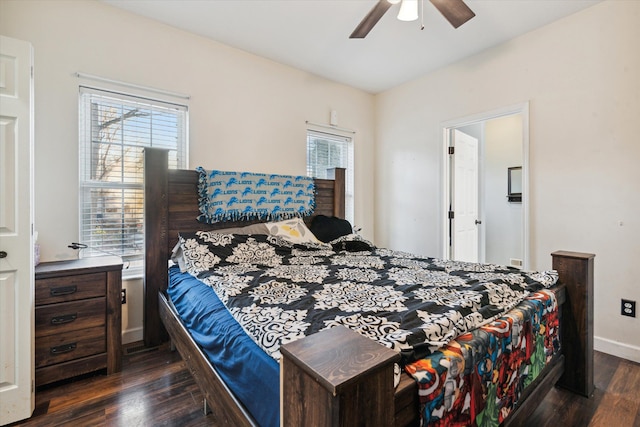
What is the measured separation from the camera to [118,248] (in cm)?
245

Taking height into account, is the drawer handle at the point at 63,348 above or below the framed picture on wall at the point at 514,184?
below

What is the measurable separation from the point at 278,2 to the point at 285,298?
2.25 meters

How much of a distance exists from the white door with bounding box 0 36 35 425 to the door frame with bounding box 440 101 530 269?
3.52 metres

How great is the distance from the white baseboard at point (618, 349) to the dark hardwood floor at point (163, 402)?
0.17 meters

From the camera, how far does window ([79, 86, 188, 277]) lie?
91.1 inches

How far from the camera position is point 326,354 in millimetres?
646

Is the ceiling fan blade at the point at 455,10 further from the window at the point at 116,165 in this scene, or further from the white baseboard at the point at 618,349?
the white baseboard at the point at 618,349

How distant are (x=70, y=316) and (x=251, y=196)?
61.5 inches

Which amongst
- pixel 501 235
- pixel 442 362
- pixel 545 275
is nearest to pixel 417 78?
pixel 501 235

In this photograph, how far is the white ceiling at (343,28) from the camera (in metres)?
2.38

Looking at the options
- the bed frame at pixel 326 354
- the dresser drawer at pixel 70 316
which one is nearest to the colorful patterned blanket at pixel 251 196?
the bed frame at pixel 326 354

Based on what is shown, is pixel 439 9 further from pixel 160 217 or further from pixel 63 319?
pixel 63 319

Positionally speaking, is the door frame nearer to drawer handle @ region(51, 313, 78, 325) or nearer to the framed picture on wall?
the framed picture on wall

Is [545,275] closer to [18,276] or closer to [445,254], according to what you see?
[445,254]
